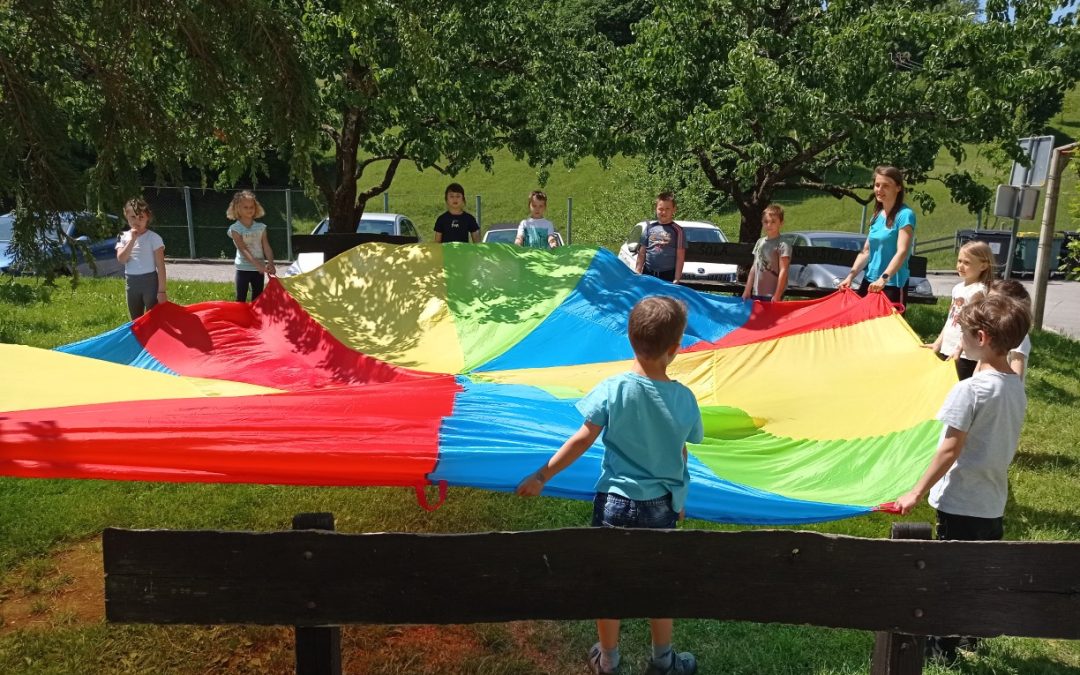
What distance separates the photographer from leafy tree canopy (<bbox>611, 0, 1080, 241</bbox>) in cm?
955

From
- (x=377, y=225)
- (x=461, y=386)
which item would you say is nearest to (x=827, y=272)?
(x=377, y=225)

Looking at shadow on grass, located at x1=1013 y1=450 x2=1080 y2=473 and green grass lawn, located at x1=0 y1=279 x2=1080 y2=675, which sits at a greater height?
shadow on grass, located at x1=1013 y1=450 x2=1080 y2=473

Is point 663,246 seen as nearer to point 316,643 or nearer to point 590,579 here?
point 590,579

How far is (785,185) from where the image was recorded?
1205cm

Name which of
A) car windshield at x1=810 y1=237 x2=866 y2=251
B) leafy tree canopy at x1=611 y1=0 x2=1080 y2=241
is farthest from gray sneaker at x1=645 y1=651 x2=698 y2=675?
car windshield at x1=810 y1=237 x2=866 y2=251

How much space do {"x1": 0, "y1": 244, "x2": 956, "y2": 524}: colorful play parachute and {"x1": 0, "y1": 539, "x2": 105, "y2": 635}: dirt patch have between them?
1011 millimetres

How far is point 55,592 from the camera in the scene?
4324 mm

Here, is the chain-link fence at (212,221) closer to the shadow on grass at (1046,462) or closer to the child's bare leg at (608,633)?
the shadow on grass at (1046,462)

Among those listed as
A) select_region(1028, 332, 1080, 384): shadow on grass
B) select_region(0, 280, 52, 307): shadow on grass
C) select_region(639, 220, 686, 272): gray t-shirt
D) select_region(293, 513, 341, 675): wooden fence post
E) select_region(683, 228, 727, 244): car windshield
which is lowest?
select_region(1028, 332, 1080, 384): shadow on grass

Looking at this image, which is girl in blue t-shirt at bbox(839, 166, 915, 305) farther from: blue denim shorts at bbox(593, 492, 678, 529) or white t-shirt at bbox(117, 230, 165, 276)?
white t-shirt at bbox(117, 230, 165, 276)

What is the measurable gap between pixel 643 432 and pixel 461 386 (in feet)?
5.56

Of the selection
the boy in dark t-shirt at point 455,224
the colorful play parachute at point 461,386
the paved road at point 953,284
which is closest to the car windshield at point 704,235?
the paved road at point 953,284

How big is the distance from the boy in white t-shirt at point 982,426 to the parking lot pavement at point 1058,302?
11.2m

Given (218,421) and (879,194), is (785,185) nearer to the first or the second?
(879,194)
